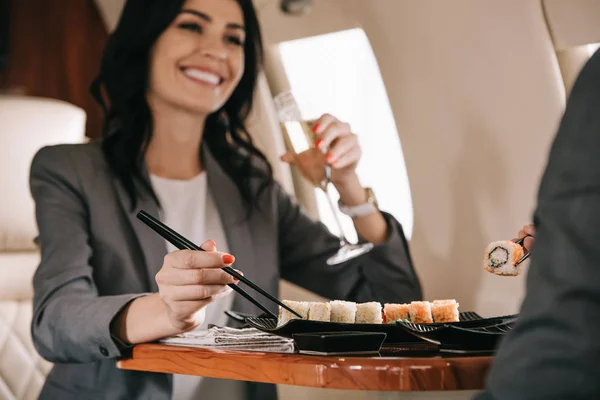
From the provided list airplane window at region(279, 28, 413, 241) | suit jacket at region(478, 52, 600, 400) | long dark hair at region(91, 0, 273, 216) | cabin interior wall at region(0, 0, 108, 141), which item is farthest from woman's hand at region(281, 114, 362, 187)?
cabin interior wall at region(0, 0, 108, 141)

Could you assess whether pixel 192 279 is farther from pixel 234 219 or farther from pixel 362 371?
pixel 234 219

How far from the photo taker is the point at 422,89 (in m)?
1.82

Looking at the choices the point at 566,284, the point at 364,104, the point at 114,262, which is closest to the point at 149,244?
the point at 114,262

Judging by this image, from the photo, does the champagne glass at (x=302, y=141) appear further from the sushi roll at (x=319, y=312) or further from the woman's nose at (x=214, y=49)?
the woman's nose at (x=214, y=49)

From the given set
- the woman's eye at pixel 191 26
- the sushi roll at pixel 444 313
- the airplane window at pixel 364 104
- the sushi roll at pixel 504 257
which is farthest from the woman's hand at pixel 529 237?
the woman's eye at pixel 191 26

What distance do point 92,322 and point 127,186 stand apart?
1.58 ft

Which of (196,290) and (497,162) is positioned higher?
(497,162)

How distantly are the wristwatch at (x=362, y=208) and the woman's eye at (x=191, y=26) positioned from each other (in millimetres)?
630

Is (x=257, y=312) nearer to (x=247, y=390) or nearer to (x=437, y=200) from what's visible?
(x=247, y=390)

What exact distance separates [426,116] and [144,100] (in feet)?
2.56

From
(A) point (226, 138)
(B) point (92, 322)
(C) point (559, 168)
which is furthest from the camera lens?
(A) point (226, 138)

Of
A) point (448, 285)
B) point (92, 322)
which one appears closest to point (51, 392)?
point (92, 322)

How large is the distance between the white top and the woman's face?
8.5 inches

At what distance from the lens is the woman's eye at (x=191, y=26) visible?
193 cm
